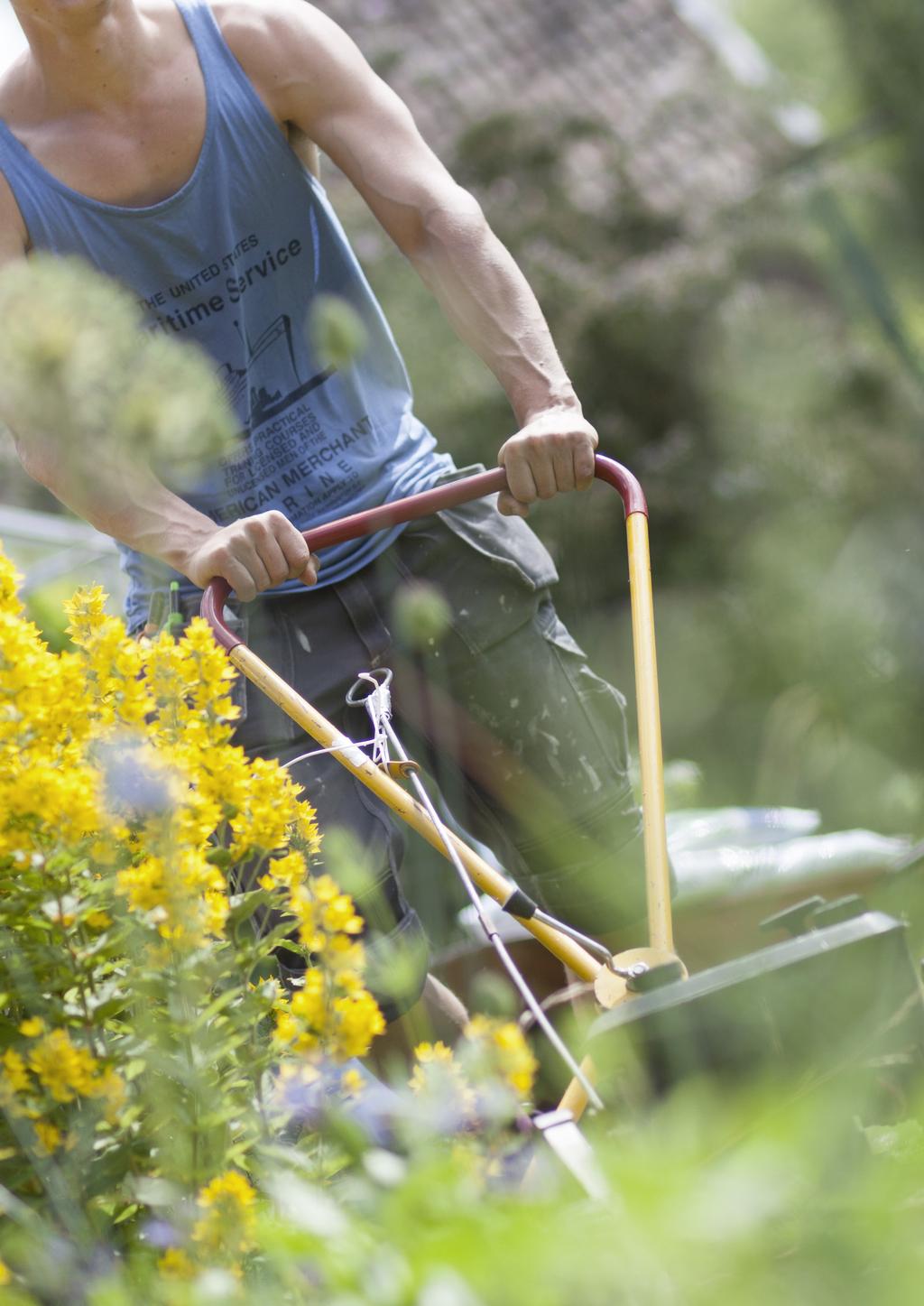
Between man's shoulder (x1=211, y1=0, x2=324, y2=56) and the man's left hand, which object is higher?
man's shoulder (x1=211, y1=0, x2=324, y2=56)

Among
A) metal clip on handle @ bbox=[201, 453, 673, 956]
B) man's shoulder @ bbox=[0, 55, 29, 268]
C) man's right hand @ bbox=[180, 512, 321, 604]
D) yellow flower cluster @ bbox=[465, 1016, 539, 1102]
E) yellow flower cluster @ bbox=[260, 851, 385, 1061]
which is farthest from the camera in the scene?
man's shoulder @ bbox=[0, 55, 29, 268]

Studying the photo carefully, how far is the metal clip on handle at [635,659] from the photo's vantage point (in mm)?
A: 1575

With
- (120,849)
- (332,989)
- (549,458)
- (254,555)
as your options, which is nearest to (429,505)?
(549,458)

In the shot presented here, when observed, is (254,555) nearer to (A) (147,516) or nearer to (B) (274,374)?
(A) (147,516)

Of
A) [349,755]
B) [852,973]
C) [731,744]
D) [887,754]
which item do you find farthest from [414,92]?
[852,973]

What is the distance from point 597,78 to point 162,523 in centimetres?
760

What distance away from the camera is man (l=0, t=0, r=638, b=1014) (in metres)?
2.08

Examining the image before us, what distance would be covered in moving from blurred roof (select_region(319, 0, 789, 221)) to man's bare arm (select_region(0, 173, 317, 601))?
517 centimetres

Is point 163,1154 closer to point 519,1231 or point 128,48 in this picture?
point 519,1231

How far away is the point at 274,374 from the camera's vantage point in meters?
2.21

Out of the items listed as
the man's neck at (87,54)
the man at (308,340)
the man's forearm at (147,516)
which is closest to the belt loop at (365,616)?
the man at (308,340)

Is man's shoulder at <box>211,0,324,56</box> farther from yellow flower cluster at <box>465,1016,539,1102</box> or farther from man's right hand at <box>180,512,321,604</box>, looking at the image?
yellow flower cluster at <box>465,1016,539,1102</box>

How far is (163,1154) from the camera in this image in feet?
4.18

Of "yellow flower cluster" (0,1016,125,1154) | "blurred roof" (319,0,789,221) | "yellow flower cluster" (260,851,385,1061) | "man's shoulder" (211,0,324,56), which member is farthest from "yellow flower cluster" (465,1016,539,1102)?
"blurred roof" (319,0,789,221)
